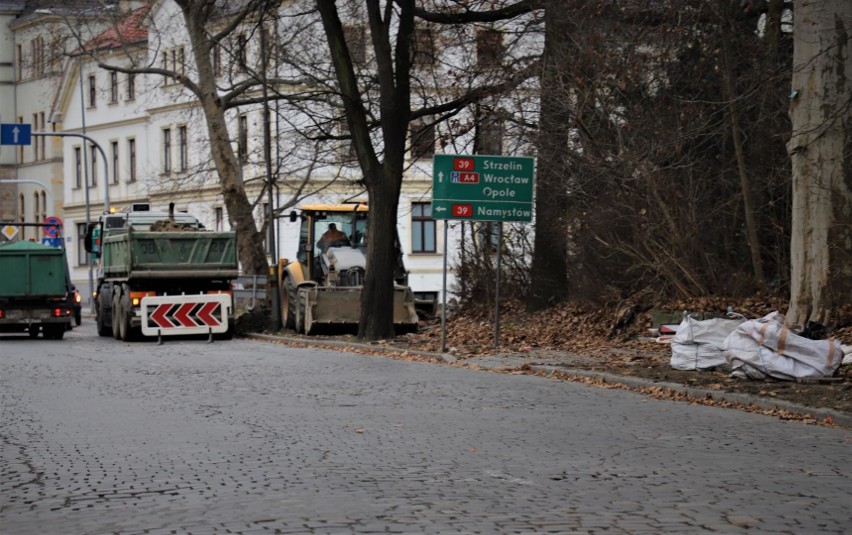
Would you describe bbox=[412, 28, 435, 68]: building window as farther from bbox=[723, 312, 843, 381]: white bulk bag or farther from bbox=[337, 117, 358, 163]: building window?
bbox=[723, 312, 843, 381]: white bulk bag

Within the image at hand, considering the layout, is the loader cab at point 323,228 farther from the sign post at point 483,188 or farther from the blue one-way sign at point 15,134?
the blue one-way sign at point 15,134

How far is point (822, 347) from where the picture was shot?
1639 centimetres

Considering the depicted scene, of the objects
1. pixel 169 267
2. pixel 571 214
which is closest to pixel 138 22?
pixel 169 267

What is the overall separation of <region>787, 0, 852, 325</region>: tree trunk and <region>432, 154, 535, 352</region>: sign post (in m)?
6.34

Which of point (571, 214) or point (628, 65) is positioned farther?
point (571, 214)

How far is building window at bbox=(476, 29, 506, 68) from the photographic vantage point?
1130 inches

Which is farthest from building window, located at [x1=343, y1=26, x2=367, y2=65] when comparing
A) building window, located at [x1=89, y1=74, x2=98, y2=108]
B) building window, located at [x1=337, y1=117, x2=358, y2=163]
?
building window, located at [x1=89, y1=74, x2=98, y2=108]

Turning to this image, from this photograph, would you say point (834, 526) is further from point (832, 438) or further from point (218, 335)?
point (218, 335)

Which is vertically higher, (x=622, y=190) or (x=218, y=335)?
(x=622, y=190)

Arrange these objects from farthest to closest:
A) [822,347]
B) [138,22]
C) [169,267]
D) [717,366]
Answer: [138,22] < [169,267] < [717,366] < [822,347]

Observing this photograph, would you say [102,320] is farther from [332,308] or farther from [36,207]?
[36,207]

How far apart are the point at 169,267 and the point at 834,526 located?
24433 millimetres

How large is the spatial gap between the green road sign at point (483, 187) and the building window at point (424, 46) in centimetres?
490

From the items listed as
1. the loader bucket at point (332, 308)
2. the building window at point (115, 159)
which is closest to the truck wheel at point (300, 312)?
the loader bucket at point (332, 308)
